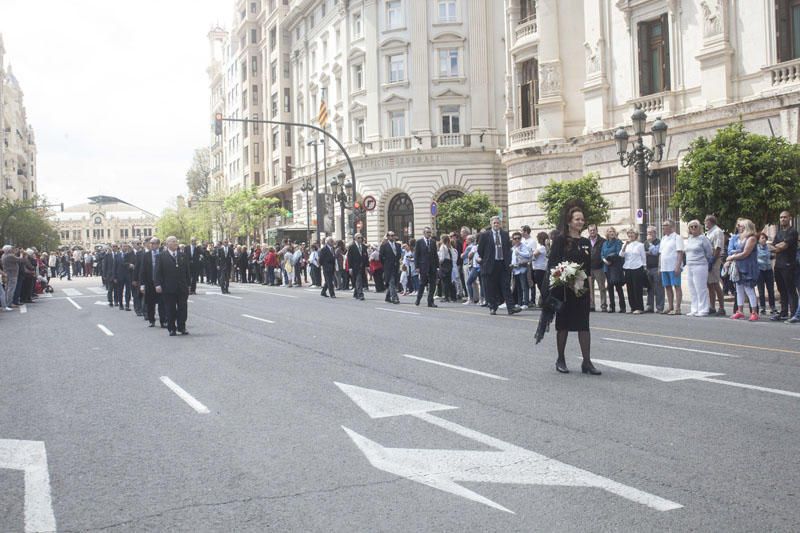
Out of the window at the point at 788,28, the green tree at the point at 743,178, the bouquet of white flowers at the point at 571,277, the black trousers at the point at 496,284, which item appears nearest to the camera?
the bouquet of white flowers at the point at 571,277

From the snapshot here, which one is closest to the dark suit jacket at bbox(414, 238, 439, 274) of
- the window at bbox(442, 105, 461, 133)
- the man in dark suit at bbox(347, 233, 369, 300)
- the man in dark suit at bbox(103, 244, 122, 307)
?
the man in dark suit at bbox(347, 233, 369, 300)

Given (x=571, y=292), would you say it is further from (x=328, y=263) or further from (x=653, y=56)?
(x=653, y=56)

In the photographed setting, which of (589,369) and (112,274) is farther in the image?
(112,274)

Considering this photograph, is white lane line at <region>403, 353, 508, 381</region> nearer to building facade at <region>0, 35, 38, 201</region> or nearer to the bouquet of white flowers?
the bouquet of white flowers

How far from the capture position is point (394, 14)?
5206cm

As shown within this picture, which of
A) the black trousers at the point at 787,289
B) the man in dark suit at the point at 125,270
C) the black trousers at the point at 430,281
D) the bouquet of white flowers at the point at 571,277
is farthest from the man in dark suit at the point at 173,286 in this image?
the black trousers at the point at 787,289

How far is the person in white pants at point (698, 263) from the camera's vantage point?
17078 millimetres

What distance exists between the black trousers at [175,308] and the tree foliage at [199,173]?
10683cm

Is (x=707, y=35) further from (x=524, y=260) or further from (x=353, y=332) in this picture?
(x=353, y=332)

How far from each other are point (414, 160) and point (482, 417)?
43886mm

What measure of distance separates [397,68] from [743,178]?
34805 millimetres

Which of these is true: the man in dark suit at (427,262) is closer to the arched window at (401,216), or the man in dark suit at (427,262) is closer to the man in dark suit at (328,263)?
the man in dark suit at (328,263)

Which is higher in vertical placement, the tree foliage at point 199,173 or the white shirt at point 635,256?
the tree foliage at point 199,173

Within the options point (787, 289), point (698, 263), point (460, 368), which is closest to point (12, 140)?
point (698, 263)
